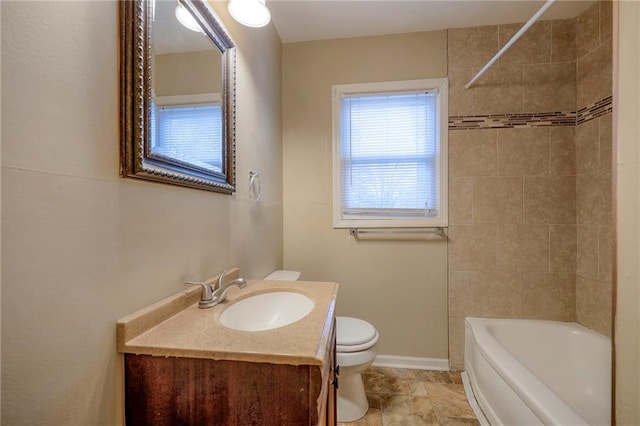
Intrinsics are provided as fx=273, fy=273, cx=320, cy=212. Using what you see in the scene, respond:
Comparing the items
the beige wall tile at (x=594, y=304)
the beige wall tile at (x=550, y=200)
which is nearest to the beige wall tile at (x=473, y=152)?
the beige wall tile at (x=550, y=200)

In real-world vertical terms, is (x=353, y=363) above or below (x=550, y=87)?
below

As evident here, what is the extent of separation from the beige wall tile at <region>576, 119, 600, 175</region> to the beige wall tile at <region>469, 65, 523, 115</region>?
0.41 m

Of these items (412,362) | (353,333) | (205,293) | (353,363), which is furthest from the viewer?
(412,362)

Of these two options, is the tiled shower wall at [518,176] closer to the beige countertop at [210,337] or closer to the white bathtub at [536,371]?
the white bathtub at [536,371]

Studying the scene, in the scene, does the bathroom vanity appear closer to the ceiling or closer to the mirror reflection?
the mirror reflection

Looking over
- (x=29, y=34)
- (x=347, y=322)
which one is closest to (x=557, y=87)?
(x=347, y=322)

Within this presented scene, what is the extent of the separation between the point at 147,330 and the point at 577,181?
2572 millimetres

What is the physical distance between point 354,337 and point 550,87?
216 centimetres

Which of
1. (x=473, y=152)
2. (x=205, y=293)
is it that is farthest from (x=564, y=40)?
(x=205, y=293)

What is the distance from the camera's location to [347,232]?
211 cm

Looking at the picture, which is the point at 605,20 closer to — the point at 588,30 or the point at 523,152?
the point at 588,30

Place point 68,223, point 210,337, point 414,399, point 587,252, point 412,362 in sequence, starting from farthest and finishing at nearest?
point 412,362, point 587,252, point 414,399, point 210,337, point 68,223

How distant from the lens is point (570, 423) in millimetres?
990

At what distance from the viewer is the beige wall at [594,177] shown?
1.66 meters
